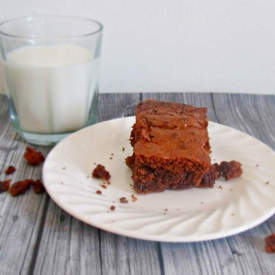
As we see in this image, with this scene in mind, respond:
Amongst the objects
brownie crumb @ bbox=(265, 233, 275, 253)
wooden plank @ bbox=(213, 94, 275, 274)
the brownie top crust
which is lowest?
wooden plank @ bbox=(213, 94, 275, 274)

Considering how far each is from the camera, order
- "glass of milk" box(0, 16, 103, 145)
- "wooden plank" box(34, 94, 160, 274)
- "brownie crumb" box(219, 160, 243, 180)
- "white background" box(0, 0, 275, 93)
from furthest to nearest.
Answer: "white background" box(0, 0, 275, 93)
"glass of milk" box(0, 16, 103, 145)
"brownie crumb" box(219, 160, 243, 180)
"wooden plank" box(34, 94, 160, 274)

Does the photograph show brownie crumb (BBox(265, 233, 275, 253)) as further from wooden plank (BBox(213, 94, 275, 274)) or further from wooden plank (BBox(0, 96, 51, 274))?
wooden plank (BBox(0, 96, 51, 274))

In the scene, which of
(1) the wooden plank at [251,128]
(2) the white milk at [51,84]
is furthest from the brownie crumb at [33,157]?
(1) the wooden plank at [251,128]

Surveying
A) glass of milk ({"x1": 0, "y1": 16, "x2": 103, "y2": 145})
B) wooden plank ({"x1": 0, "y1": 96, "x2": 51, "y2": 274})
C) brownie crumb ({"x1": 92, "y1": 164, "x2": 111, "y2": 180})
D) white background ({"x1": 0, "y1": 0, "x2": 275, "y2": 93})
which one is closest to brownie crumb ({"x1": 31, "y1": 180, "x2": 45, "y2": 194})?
wooden plank ({"x1": 0, "y1": 96, "x2": 51, "y2": 274})

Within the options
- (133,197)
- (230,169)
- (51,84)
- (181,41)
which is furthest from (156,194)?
(181,41)

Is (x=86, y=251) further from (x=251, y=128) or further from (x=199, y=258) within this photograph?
(x=251, y=128)

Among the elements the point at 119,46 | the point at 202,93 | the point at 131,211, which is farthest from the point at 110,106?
the point at 131,211

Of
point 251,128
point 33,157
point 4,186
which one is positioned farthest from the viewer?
point 251,128

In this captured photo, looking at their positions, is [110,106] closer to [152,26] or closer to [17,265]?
[152,26]

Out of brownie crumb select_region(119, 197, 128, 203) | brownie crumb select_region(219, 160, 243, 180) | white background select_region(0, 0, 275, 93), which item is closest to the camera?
brownie crumb select_region(119, 197, 128, 203)
